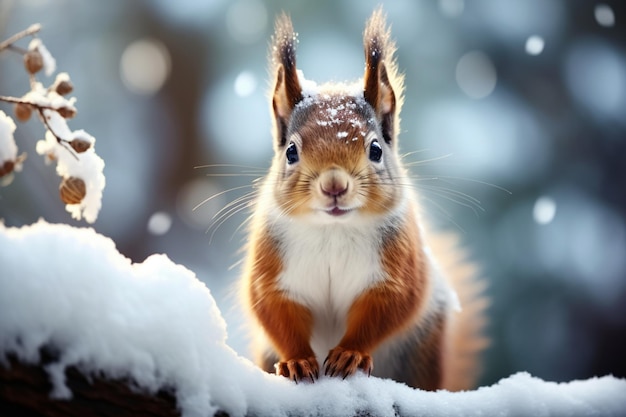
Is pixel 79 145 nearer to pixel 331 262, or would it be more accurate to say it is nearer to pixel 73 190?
pixel 73 190

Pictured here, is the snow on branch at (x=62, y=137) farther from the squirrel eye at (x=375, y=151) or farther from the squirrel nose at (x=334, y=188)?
the squirrel eye at (x=375, y=151)

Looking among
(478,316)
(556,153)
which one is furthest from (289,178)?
(556,153)

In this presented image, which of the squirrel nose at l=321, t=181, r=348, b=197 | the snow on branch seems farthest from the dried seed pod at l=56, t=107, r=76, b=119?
the squirrel nose at l=321, t=181, r=348, b=197

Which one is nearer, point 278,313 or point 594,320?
point 278,313

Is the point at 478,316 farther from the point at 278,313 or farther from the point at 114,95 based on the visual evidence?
the point at 114,95

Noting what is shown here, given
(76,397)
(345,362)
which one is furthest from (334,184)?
(76,397)
